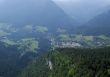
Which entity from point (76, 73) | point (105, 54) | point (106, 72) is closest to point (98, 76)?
point (106, 72)

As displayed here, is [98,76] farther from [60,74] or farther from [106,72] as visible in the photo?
[60,74]

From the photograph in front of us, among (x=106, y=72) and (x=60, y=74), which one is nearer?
(x=106, y=72)

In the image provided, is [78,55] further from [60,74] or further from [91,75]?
[91,75]

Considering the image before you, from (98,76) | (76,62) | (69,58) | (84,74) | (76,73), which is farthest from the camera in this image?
(69,58)

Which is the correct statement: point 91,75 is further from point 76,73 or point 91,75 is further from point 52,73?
point 52,73

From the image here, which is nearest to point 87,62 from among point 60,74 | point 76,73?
point 76,73

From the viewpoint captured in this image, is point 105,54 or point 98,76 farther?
point 105,54

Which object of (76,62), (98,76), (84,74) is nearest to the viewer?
(98,76)

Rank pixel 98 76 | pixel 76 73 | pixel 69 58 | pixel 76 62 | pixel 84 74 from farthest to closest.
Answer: pixel 69 58 → pixel 76 62 → pixel 76 73 → pixel 84 74 → pixel 98 76
